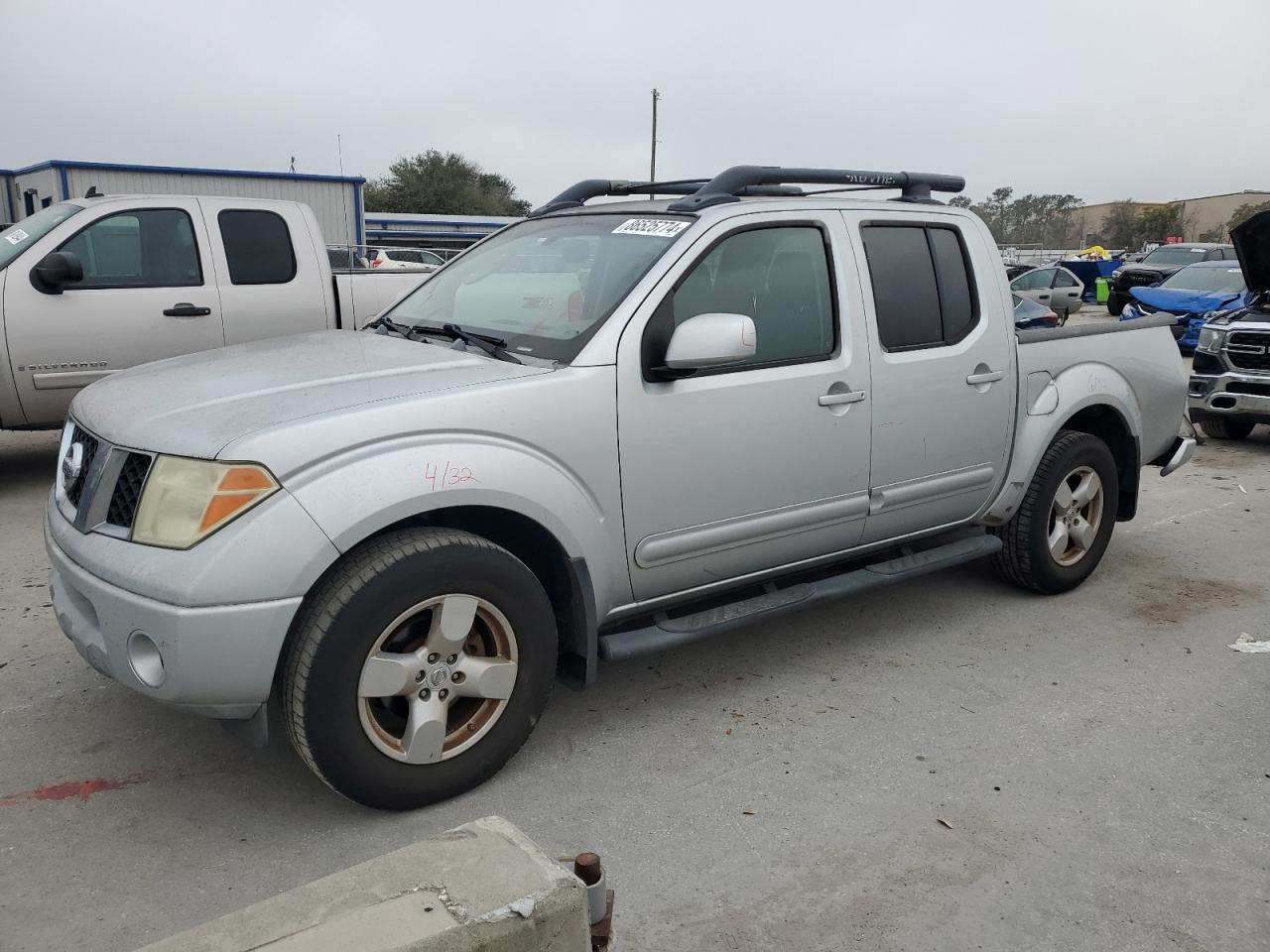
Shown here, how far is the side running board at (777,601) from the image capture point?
357 centimetres

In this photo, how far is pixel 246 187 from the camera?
921 inches

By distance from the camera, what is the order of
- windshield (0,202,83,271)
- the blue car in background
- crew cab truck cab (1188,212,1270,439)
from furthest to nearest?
the blue car in background < crew cab truck cab (1188,212,1270,439) < windshield (0,202,83,271)

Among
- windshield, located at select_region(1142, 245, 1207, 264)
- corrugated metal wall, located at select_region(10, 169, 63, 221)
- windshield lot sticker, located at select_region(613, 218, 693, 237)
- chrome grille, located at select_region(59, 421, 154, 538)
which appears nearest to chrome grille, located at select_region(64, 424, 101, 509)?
chrome grille, located at select_region(59, 421, 154, 538)

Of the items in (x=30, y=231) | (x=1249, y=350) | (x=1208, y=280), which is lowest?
(x=1249, y=350)

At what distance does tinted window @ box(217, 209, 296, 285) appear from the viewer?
7.50 meters

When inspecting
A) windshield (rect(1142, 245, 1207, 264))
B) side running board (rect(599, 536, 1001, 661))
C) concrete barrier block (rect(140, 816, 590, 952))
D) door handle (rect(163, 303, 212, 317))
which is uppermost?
door handle (rect(163, 303, 212, 317))

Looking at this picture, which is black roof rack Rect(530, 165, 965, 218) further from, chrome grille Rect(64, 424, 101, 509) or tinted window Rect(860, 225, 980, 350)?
chrome grille Rect(64, 424, 101, 509)

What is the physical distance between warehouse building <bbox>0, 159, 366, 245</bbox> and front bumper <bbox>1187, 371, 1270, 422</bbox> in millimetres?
16927

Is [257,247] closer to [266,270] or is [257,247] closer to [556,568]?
[266,270]

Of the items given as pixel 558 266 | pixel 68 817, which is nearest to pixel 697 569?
pixel 558 266

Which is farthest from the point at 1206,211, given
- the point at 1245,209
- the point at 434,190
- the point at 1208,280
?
the point at 1208,280

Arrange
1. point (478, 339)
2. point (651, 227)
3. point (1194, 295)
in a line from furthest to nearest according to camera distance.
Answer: point (1194, 295) → point (651, 227) → point (478, 339)

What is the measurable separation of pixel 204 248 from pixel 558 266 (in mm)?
4423

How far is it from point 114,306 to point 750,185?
4.83 m
